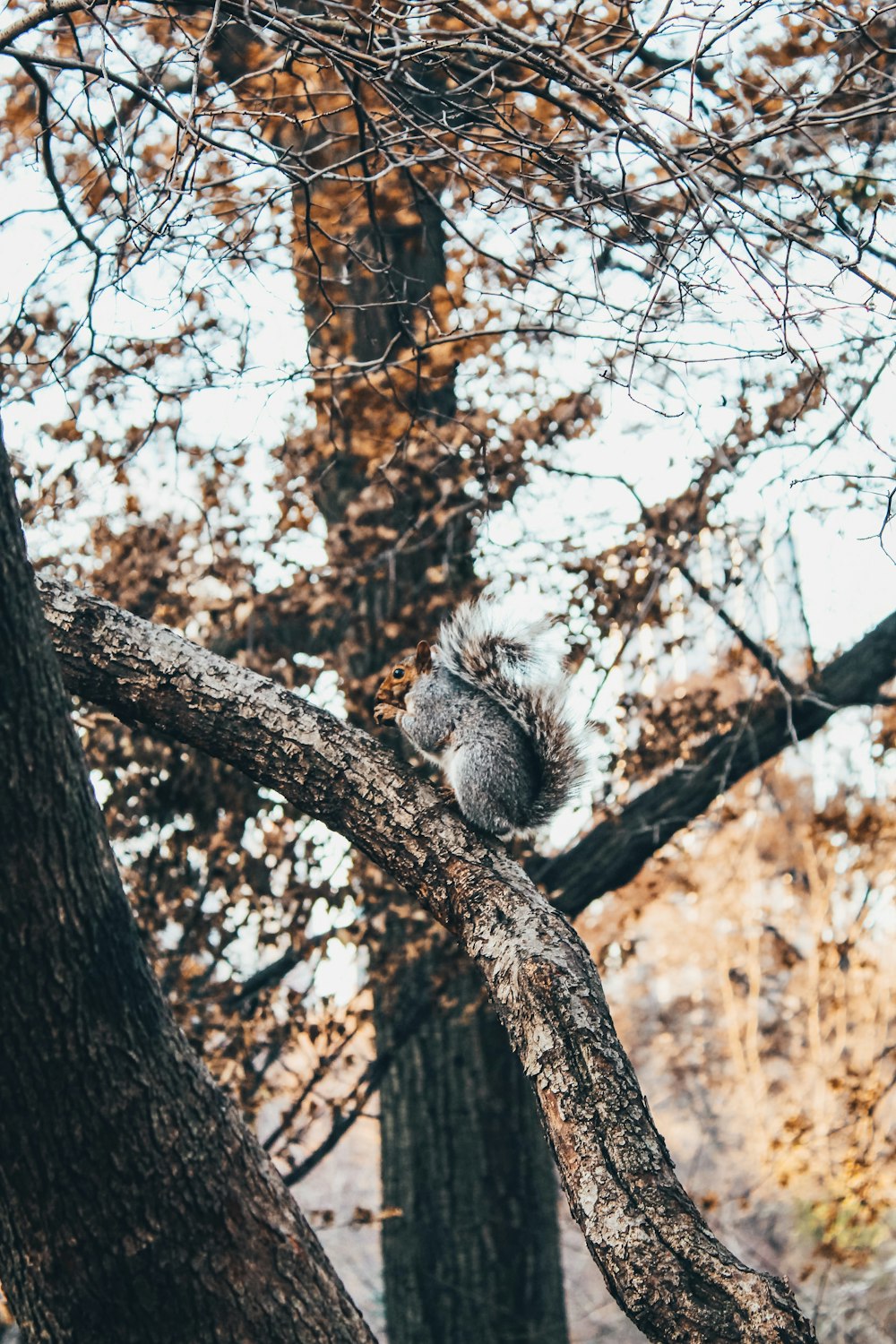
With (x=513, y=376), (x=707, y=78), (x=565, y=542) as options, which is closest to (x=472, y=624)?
(x=565, y=542)

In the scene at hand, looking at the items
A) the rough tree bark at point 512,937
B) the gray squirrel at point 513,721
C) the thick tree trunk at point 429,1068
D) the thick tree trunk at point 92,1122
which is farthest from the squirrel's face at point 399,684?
the thick tree trunk at point 92,1122

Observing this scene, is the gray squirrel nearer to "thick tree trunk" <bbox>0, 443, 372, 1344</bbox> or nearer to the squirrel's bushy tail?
the squirrel's bushy tail

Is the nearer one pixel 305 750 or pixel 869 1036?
pixel 305 750

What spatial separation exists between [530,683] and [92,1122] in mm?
1492

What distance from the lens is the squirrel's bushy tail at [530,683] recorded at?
3.13 metres

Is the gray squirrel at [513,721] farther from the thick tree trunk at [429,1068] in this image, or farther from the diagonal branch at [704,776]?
the diagonal branch at [704,776]

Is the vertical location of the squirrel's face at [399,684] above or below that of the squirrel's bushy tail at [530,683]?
above

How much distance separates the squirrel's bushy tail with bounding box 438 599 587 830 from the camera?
10.3 ft

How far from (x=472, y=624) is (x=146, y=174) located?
9.45 ft

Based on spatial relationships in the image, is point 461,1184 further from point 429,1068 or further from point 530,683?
point 530,683

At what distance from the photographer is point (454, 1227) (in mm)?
5035

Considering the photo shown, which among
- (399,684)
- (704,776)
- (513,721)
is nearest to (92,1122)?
(513,721)

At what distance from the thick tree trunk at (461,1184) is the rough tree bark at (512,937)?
233 centimetres

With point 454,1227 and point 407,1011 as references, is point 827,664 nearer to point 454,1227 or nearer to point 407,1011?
point 407,1011
